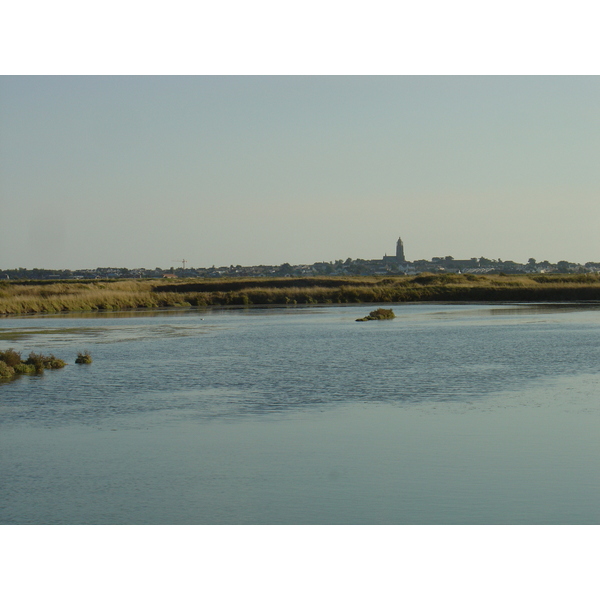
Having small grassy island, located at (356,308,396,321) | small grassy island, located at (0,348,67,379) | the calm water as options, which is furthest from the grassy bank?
small grassy island, located at (0,348,67,379)

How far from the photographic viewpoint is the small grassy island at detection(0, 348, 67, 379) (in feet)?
63.9

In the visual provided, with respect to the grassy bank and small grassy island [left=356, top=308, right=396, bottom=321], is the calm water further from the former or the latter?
the grassy bank

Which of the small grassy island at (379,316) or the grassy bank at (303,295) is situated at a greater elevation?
the grassy bank at (303,295)

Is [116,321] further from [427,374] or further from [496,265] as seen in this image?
[496,265]

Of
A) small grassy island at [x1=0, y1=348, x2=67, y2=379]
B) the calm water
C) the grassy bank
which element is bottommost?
the calm water

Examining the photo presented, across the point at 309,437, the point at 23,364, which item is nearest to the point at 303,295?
the point at 23,364

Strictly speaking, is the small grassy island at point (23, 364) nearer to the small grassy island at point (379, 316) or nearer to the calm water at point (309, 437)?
the calm water at point (309, 437)

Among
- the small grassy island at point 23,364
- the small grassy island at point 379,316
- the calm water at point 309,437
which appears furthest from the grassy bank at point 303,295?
the small grassy island at point 23,364

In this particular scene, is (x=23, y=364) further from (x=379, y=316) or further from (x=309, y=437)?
(x=379, y=316)

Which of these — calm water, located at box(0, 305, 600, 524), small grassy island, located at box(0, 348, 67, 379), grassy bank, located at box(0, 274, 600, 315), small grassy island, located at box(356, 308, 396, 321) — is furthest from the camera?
grassy bank, located at box(0, 274, 600, 315)

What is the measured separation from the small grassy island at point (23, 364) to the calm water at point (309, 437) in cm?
46

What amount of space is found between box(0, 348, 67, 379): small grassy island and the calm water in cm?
46

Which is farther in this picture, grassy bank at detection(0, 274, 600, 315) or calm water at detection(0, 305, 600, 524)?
grassy bank at detection(0, 274, 600, 315)

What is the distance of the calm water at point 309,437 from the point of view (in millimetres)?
8867
